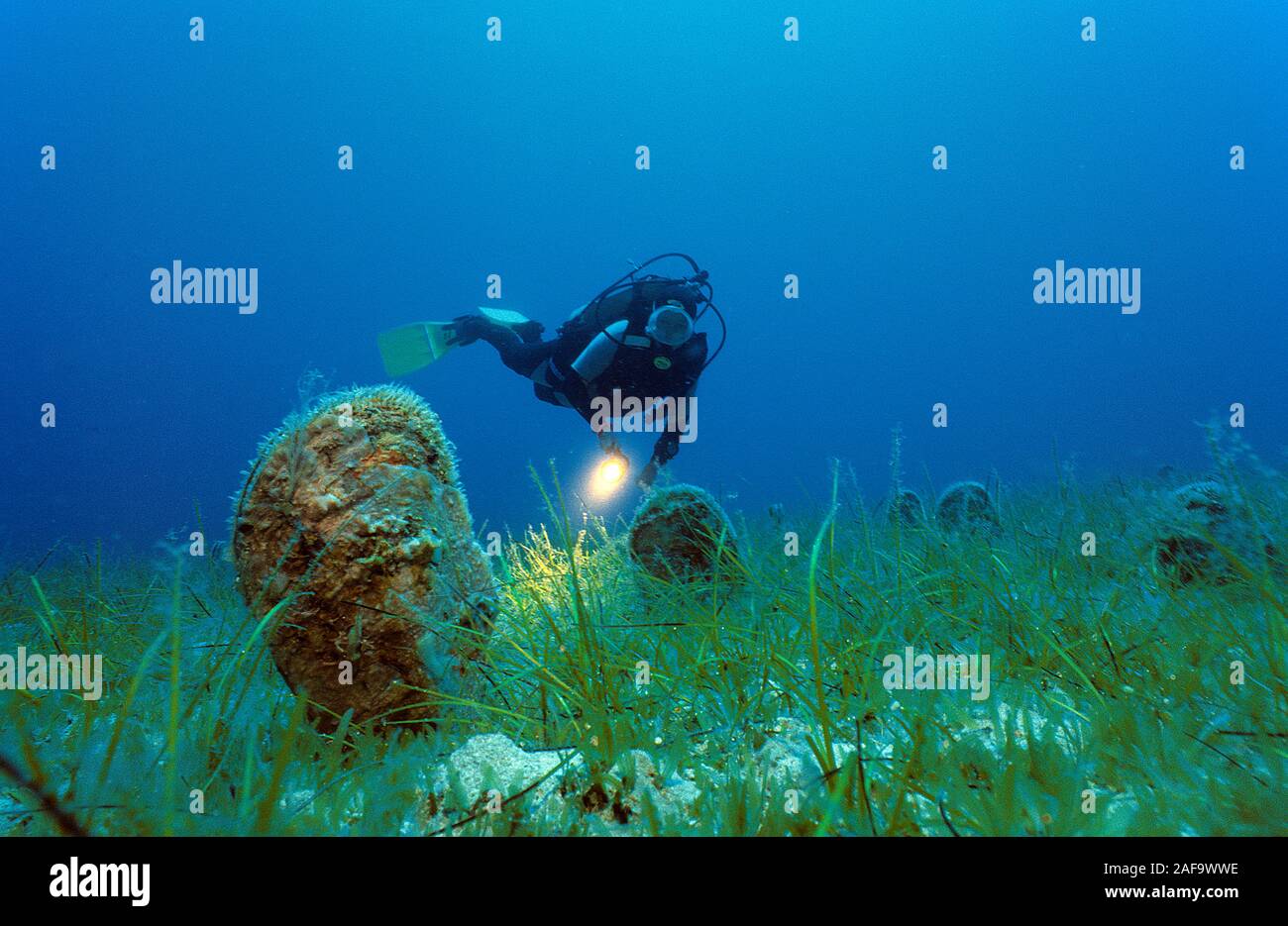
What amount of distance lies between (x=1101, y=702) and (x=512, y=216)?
82593 mm

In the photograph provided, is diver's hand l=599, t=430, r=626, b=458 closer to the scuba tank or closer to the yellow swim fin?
the scuba tank

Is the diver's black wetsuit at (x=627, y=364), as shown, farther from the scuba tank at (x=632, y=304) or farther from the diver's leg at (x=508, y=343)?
the diver's leg at (x=508, y=343)

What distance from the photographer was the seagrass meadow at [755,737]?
45.3 inches

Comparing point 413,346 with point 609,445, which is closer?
point 609,445

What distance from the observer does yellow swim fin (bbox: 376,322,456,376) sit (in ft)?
30.9

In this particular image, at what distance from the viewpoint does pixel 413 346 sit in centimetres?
966

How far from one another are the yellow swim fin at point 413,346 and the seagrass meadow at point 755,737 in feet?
24.9

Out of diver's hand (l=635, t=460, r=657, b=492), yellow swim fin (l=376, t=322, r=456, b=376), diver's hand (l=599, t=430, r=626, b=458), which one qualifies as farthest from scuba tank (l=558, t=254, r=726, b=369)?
yellow swim fin (l=376, t=322, r=456, b=376)

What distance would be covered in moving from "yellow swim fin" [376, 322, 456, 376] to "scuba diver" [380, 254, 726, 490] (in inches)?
0.6

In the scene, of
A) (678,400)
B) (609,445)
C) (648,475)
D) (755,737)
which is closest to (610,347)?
(678,400)

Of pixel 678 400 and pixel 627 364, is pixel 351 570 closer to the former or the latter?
pixel 678 400

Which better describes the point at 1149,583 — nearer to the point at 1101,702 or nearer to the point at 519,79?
the point at 1101,702

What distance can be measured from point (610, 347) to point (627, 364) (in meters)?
0.34

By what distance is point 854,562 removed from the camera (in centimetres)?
305
